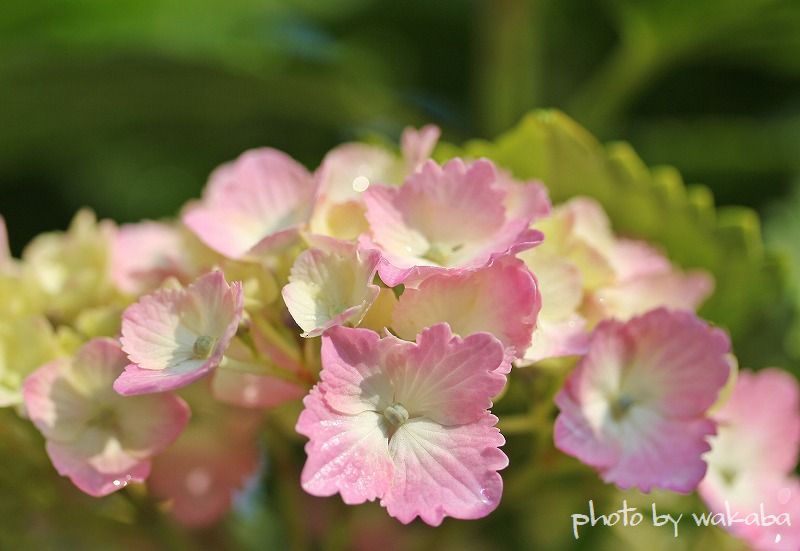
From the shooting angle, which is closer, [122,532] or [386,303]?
[386,303]

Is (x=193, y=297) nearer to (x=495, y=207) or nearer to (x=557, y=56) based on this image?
(x=495, y=207)

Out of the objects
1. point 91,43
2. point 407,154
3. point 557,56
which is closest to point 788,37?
point 557,56

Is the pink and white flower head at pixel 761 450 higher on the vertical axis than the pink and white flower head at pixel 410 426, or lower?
lower

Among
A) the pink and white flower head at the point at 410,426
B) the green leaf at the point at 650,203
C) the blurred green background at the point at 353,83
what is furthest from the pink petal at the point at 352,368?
the blurred green background at the point at 353,83

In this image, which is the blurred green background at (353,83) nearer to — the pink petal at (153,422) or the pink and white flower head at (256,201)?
the pink and white flower head at (256,201)

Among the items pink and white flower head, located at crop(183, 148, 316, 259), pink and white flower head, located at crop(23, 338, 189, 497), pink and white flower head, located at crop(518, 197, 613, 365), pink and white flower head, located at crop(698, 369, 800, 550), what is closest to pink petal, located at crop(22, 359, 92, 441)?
pink and white flower head, located at crop(23, 338, 189, 497)

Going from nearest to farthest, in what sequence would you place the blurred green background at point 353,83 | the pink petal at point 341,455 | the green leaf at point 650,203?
the pink petal at point 341,455
the green leaf at point 650,203
the blurred green background at point 353,83
